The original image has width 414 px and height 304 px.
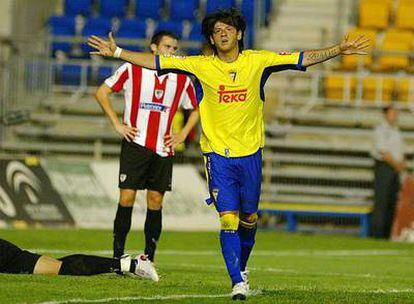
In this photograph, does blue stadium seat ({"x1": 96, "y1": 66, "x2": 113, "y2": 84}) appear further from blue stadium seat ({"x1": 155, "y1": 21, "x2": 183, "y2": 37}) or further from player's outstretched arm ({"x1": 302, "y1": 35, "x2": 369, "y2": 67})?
player's outstretched arm ({"x1": 302, "y1": 35, "x2": 369, "y2": 67})

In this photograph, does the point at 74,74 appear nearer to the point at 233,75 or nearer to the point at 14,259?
the point at 14,259

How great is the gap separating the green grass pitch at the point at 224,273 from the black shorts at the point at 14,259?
101 mm

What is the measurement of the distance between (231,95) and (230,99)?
1.3 inches

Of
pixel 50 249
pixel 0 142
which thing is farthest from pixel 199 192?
pixel 50 249

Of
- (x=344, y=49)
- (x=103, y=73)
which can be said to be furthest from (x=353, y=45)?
(x=103, y=73)

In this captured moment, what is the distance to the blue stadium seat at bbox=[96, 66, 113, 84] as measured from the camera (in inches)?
961

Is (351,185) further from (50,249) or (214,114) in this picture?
(214,114)

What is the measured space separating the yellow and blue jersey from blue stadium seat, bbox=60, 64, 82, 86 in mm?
14675

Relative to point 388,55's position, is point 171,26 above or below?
above

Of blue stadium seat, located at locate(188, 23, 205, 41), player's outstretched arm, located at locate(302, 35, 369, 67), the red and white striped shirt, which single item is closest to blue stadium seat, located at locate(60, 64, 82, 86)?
blue stadium seat, located at locate(188, 23, 205, 41)

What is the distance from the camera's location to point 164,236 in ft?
62.5

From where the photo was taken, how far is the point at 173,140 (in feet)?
41.3

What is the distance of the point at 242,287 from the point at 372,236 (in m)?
12.1

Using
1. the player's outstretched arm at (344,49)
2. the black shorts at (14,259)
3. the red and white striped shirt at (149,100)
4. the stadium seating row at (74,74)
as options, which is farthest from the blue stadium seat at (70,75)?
the player's outstretched arm at (344,49)
